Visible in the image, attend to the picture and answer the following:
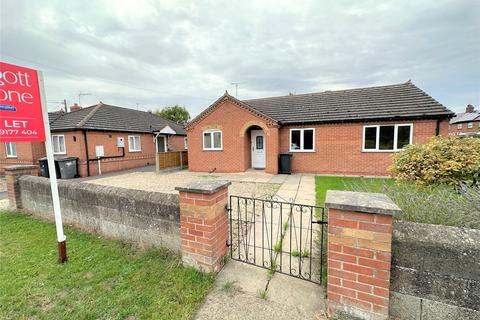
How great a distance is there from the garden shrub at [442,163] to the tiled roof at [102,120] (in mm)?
15674

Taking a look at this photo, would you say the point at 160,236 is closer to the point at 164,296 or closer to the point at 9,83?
the point at 164,296

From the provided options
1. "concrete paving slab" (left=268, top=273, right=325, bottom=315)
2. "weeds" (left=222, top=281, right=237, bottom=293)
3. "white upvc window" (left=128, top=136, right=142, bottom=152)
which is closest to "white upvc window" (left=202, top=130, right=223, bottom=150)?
"white upvc window" (left=128, top=136, right=142, bottom=152)

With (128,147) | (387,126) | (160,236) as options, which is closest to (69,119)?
(128,147)

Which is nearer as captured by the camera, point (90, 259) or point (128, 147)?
point (90, 259)

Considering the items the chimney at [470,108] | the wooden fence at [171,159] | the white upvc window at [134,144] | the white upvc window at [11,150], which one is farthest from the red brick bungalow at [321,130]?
the chimney at [470,108]

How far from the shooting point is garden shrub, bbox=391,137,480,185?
16.0 feet

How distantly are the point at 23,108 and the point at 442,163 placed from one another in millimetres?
8067

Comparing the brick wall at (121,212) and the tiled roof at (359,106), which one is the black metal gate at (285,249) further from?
the tiled roof at (359,106)

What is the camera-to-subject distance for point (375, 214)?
194 centimetres

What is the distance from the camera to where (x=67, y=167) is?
40.9ft

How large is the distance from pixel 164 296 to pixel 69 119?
1706cm

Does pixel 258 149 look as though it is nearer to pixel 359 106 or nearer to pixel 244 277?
pixel 359 106

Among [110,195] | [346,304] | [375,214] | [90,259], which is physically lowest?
[90,259]

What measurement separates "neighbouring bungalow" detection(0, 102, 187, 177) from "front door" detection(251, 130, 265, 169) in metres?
5.81
